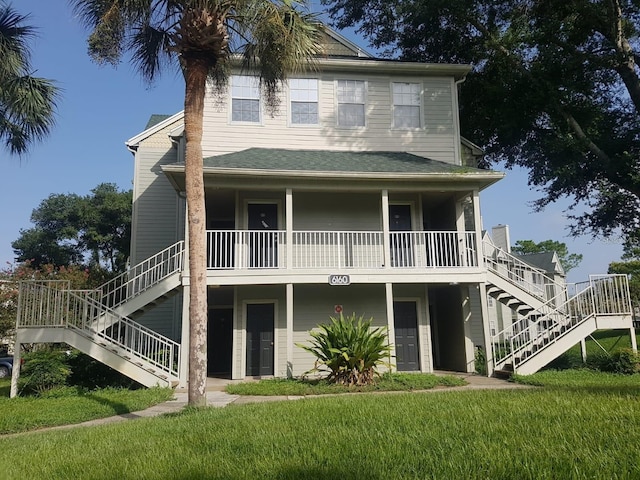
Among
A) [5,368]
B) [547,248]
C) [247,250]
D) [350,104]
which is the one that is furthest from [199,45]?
[547,248]

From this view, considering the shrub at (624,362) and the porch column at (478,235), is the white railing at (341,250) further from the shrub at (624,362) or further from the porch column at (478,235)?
the shrub at (624,362)

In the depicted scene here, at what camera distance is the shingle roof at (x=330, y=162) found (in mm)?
13297

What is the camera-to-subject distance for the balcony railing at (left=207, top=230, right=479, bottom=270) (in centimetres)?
1362

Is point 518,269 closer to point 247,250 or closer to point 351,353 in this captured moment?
point 351,353

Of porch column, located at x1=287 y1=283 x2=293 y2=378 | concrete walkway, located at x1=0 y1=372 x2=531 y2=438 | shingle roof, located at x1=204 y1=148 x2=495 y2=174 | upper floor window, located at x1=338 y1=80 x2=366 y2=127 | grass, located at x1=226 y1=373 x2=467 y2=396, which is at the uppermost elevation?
upper floor window, located at x1=338 y1=80 x2=366 y2=127

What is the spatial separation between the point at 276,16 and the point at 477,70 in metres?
13.8

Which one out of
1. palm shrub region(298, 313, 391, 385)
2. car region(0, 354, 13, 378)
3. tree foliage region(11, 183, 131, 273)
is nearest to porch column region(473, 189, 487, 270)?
palm shrub region(298, 313, 391, 385)

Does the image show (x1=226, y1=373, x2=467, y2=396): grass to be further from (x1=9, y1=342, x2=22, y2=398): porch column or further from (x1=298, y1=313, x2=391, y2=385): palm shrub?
(x1=9, y1=342, x2=22, y2=398): porch column

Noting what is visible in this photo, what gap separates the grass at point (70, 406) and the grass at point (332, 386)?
6.22 ft

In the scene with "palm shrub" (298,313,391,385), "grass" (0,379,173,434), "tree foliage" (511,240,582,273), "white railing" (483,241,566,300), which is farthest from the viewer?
"tree foliage" (511,240,582,273)

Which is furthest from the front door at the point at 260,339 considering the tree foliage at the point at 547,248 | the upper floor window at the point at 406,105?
the tree foliage at the point at 547,248

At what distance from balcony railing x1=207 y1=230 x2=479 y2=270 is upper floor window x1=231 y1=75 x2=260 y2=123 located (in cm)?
388

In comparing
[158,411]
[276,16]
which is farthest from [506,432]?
[276,16]

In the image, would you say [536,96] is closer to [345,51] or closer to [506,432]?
[345,51]
